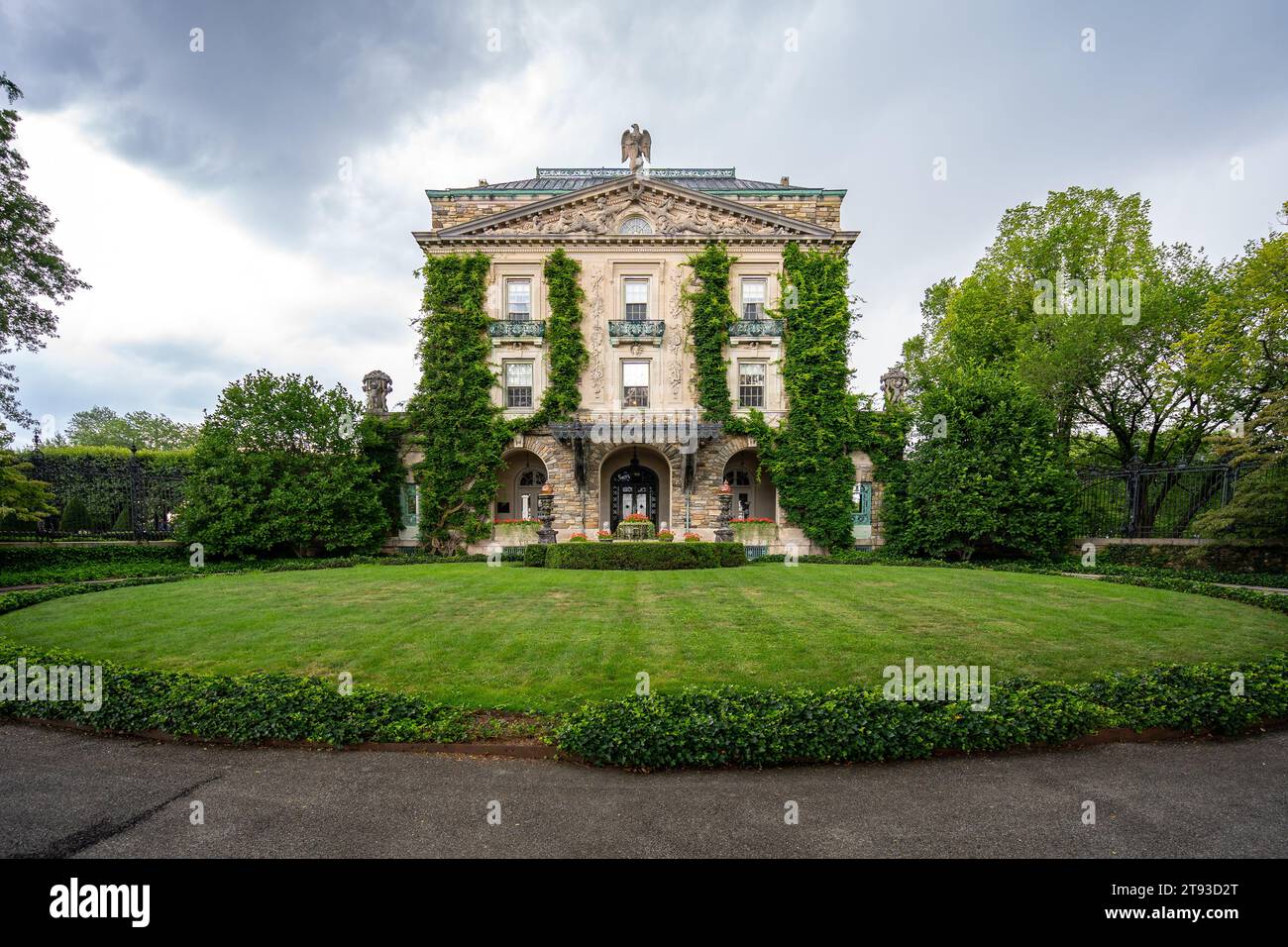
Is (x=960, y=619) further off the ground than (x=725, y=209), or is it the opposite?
(x=725, y=209)

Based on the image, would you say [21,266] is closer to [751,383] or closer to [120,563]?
[120,563]

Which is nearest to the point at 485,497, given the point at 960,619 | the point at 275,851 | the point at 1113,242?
the point at 960,619

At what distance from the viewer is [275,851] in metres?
3.59

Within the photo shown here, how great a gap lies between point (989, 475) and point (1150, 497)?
31.0 feet

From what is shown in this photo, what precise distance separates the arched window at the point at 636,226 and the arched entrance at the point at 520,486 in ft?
36.5

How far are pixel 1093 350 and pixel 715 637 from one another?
25.1 metres

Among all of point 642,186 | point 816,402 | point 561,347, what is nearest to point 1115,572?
point 816,402

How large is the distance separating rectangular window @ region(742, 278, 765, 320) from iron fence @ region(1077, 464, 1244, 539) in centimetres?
1433

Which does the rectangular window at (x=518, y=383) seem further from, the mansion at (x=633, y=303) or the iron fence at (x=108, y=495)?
the iron fence at (x=108, y=495)

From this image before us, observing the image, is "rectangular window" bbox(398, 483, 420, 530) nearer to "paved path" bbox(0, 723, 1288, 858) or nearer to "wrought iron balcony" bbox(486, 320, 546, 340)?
"wrought iron balcony" bbox(486, 320, 546, 340)

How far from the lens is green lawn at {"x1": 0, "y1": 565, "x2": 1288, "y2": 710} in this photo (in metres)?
6.84

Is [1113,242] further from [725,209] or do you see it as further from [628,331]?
[628,331]

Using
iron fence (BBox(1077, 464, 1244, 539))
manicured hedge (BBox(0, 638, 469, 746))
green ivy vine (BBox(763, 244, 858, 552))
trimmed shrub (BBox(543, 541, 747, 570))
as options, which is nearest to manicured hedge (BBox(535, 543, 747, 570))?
trimmed shrub (BBox(543, 541, 747, 570))

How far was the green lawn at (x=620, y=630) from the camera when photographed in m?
6.84
